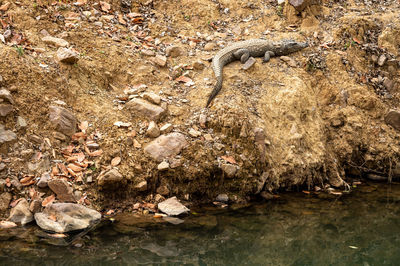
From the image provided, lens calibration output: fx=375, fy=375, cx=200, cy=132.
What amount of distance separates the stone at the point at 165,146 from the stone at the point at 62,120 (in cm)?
99

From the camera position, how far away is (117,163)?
15.4 ft

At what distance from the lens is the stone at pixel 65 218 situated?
156 inches

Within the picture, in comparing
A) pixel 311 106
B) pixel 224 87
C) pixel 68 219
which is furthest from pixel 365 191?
pixel 68 219

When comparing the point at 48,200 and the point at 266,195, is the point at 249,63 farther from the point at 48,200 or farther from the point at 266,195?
the point at 48,200

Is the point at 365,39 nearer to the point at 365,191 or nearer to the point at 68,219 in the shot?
the point at 365,191

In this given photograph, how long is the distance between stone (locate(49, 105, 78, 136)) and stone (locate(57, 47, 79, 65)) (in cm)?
82

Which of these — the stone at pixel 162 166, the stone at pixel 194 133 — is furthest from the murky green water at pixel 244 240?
the stone at pixel 194 133

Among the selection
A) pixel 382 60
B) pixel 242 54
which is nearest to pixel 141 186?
pixel 242 54

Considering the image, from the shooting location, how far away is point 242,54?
6.49 m

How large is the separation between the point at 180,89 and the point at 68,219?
264cm

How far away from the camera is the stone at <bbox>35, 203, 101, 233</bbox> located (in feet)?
13.0

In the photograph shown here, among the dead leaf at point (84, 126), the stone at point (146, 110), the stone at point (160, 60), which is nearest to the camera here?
the dead leaf at point (84, 126)

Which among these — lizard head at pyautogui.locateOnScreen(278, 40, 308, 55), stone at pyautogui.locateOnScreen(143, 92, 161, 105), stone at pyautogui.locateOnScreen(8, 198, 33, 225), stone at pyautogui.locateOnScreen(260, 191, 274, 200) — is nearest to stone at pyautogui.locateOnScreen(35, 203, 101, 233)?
stone at pyautogui.locateOnScreen(8, 198, 33, 225)

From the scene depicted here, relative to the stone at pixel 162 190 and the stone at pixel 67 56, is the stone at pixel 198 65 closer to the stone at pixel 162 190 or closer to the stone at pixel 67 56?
the stone at pixel 67 56
